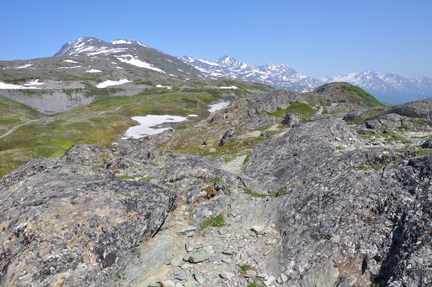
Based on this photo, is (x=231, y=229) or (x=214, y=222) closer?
(x=231, y=229)

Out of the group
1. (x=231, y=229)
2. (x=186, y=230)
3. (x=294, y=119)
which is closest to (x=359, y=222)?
(x=231, y=229)

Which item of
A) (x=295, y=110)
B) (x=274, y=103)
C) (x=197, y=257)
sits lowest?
(x=197, y=257)

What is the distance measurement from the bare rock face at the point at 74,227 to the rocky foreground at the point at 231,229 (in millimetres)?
54

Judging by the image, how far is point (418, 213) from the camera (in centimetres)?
1059

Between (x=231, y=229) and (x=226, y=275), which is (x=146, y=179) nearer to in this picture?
(x=231, y=229)

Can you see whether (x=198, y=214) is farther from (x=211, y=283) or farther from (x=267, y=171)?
(x=267, y=171)

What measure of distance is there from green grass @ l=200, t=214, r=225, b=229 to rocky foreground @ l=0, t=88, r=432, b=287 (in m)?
0.08

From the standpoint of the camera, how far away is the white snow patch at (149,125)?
12838cm

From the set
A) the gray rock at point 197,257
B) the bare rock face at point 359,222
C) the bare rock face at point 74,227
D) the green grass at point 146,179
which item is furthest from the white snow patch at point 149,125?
the bare rock face at point 359,222

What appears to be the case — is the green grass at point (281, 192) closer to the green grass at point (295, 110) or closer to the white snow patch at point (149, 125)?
the green grass at point (295, 110)

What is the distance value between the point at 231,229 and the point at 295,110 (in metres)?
77.7

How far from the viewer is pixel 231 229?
628 inches

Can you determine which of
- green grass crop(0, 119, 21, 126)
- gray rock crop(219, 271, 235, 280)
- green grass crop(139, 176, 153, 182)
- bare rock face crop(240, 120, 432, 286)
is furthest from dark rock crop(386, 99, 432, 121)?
green grass crop(0, 119, 21, 126)

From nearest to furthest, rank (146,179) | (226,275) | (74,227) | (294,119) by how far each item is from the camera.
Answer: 1. (226,275)
2. (74,227)
3. (146,179)
4. (294,119)
